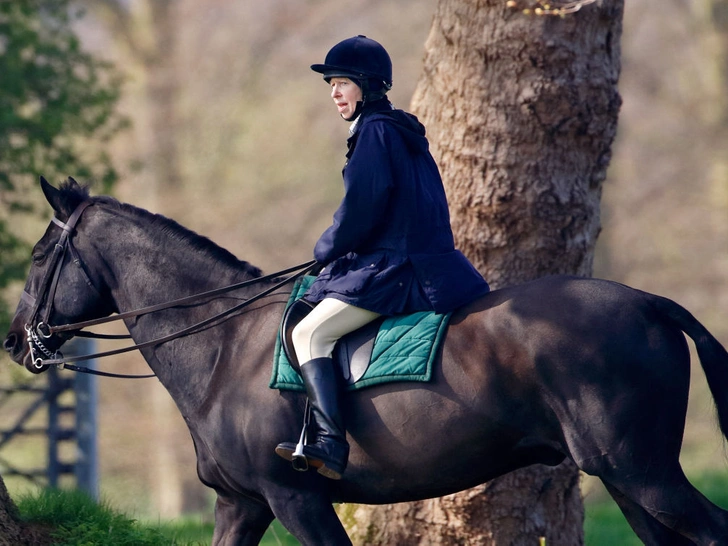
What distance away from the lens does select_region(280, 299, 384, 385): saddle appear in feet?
14.5

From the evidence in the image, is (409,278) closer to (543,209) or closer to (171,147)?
(543,209)

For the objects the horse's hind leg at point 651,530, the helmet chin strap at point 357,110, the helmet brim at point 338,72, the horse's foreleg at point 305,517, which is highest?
the helmet brim at point 338,72

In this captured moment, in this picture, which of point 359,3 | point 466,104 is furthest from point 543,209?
point 359,3

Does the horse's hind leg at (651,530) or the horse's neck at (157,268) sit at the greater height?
the horse's neck at (157,268)

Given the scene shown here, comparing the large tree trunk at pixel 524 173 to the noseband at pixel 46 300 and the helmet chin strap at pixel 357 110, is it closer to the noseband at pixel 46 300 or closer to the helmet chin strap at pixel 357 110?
the helmet chin strap at pixel 357 110

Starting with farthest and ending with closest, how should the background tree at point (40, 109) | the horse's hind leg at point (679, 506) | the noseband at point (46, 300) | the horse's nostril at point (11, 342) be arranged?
1. the background tree at point (40, 109)
2. the horse's nostril at point (11, 342)
3. the noseband at point (46, 300)
4. the horse's hind leg at point (679, 506)

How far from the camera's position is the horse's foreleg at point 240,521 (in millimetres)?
4910

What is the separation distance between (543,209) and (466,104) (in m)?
0.89

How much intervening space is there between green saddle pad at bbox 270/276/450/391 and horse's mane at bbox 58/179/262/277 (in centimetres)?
76

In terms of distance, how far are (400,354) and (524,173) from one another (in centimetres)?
232

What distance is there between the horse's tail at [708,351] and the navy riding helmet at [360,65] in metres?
1.62

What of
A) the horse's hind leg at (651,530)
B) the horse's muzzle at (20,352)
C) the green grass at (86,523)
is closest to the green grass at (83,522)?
the green grass at (86,523)

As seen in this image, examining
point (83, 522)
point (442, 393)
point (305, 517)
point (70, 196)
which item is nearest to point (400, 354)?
point (442, 393)

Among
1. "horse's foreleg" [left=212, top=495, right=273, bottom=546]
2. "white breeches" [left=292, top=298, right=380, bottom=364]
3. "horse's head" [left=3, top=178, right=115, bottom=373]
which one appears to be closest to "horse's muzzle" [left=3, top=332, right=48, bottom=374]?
"horse's head" [left=3, top=178, right=115, bottom=373]
